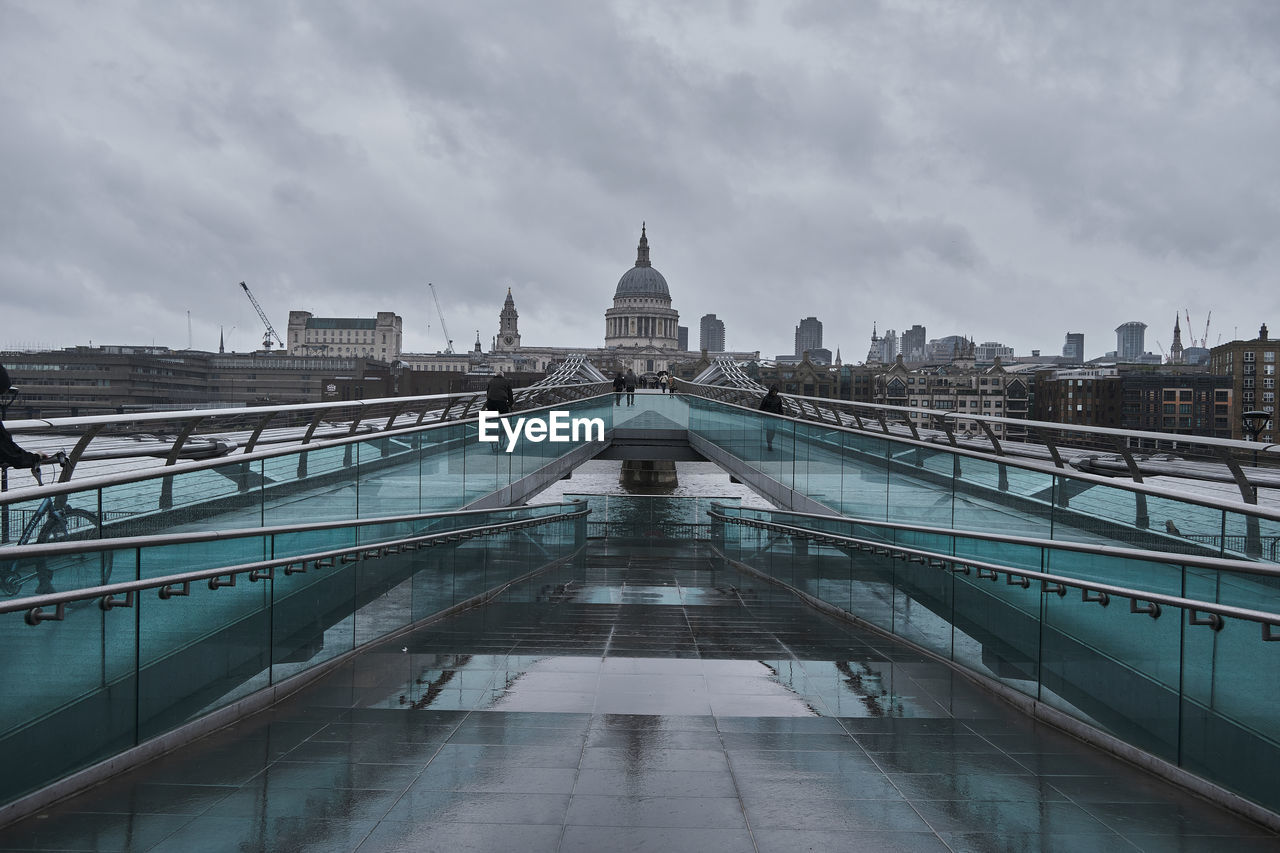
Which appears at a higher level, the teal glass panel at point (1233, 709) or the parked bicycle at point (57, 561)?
the parked bicycle at point (57, 561)

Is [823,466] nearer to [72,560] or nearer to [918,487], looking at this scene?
[918,487]

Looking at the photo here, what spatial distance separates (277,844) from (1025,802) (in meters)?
3.44

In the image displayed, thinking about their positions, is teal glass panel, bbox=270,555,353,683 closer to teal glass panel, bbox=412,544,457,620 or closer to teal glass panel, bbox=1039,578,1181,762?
teal glass panel, bbox=412,544,457,620

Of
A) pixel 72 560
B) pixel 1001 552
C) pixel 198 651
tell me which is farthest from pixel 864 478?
pixel 72 560

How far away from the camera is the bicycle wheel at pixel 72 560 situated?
4.69 metres

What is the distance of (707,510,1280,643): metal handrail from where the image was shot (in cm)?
488

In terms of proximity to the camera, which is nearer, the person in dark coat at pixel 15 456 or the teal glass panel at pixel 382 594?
the person in dark coat at pixel 15 456

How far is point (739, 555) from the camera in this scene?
15875 millimetres

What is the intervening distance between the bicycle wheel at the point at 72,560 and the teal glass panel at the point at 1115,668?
5331 millimetres

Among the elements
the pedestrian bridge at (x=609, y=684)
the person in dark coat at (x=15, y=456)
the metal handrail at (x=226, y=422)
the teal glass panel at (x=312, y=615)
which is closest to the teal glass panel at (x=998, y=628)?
the pedestrian bridge at (x=609, y=684)

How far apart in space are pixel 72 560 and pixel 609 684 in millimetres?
3541

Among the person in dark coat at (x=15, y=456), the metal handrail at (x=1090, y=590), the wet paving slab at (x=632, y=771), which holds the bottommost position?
the wet paving slab at (x=632, y=771)

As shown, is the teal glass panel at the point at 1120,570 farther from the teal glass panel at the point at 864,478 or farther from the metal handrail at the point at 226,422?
the metal handrail at the point at 226,422

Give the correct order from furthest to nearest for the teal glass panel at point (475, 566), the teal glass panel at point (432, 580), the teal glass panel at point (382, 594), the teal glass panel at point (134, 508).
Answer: the teal glass panel at point (475, 566)
the teal glass panel at point (432, 580)
the teal glass panel at point (382, 594)
the teal glass panel at point (134, 508)
